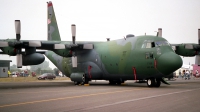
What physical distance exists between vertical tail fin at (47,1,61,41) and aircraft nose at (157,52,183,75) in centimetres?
1640

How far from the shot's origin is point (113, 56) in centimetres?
2492

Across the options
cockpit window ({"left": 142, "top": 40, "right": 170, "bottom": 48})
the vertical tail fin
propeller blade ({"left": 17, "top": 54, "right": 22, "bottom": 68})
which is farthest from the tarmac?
the vertical tail fin

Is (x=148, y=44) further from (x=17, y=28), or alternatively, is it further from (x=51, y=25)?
(x=51, y=25)

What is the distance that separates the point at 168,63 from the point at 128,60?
4209mm

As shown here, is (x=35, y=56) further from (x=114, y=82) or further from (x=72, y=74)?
(x=114, y=82)

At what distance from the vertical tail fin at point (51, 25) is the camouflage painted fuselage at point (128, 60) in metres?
4.65

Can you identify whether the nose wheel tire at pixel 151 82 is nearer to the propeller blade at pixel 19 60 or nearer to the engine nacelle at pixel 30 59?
the engine nacelle at pixel 30 59

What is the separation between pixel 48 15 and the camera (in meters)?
34.2

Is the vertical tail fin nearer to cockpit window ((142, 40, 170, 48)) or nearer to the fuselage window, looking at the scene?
the fuselage window

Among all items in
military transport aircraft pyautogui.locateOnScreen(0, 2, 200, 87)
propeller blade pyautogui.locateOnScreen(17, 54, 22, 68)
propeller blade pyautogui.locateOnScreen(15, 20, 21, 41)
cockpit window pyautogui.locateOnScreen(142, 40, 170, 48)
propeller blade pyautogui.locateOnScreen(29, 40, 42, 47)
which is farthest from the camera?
propeller blade pyautogui.locateOnScreen(29, 40, 42, 47)

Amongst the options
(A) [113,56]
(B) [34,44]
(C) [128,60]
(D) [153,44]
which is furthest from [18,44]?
(D) [153,44]

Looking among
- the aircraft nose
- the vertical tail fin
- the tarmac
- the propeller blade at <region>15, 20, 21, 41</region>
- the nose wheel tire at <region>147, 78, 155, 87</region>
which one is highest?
the vertical tail fin

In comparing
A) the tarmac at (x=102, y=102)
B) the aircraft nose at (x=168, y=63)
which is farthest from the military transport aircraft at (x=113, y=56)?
the tarmac at (x=102, y=102)

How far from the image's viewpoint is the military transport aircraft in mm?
21078
